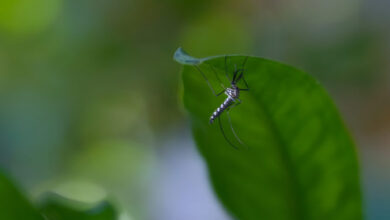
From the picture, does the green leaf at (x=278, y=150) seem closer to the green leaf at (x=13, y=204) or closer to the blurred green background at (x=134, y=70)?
the green leaf at (x=13, y=204)

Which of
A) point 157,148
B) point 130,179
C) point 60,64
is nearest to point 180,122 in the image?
point 157,148

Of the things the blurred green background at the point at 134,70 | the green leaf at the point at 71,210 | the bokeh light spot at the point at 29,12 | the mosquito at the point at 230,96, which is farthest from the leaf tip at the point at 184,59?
the bokeh light spot at the point at 29,12

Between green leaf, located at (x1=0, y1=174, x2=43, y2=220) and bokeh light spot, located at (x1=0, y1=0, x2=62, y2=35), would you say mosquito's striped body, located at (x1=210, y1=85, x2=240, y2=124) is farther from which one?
bokeh light spot, located at (x1=0, y1=0, x2=62, y2=35)

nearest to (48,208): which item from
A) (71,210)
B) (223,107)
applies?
(71,210)

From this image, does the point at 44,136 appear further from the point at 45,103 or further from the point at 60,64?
the point at 60,64

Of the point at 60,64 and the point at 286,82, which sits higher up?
the point at 60,64

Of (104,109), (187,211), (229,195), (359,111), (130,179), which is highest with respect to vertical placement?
(104,109)
